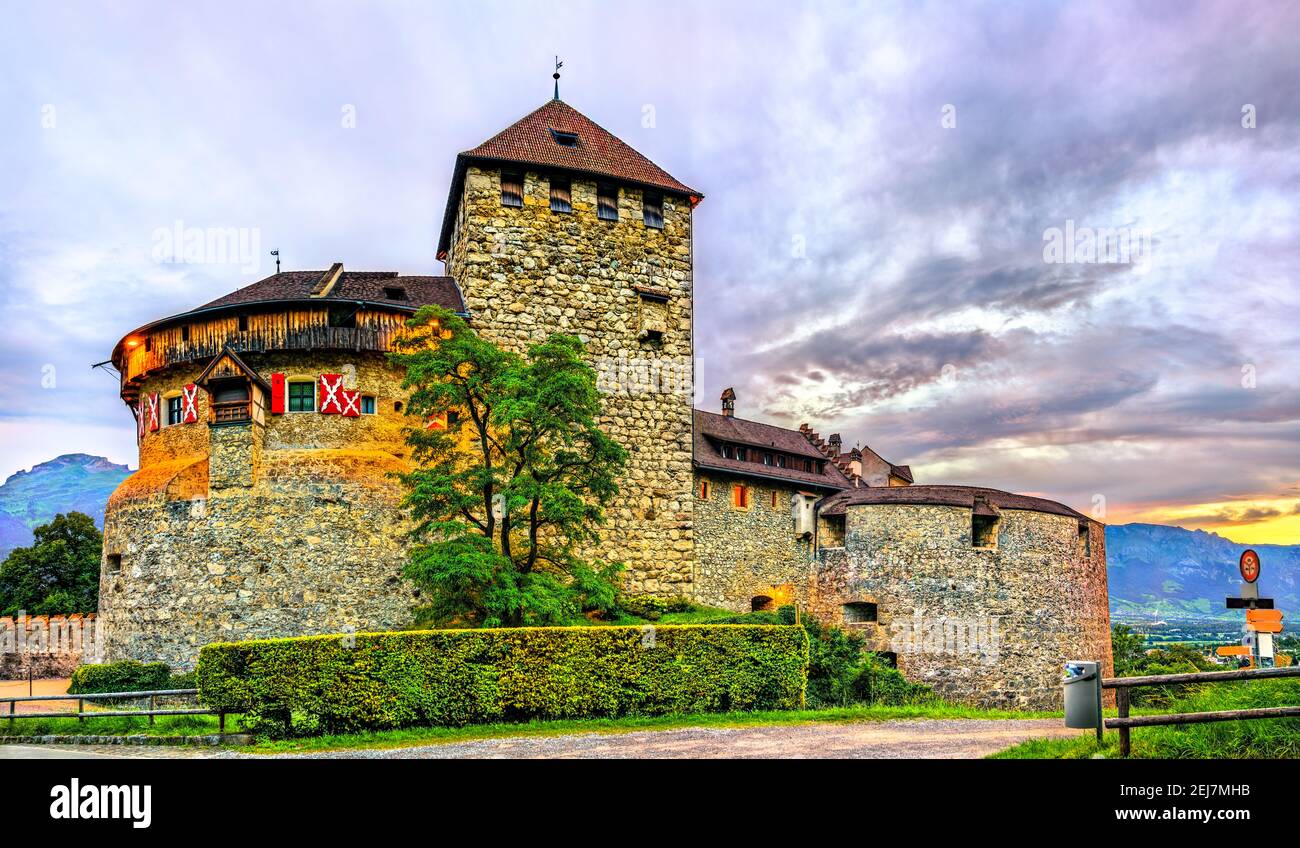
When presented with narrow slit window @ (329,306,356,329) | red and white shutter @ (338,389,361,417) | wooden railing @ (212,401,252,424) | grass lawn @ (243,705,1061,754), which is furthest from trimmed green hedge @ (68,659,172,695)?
grass lawn @ (243,705,1061,754)

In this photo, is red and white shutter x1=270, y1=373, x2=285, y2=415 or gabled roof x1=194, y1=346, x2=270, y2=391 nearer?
gabled roof x1=194, y1=346, x2=270, y2=391

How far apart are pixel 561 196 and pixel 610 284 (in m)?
2.93

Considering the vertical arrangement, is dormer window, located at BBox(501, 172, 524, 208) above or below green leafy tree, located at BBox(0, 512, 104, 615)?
above

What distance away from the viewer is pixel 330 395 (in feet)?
84.8

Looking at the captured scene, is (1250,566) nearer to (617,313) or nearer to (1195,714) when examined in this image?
(1195,714)

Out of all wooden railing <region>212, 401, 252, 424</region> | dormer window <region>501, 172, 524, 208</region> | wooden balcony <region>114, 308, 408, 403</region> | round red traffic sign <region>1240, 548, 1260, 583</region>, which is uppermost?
dormer window <region>501, 172, 524, 208</region>

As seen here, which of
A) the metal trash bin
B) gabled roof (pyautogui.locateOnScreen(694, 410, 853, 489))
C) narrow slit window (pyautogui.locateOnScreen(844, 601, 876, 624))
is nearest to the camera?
the metal trash bin

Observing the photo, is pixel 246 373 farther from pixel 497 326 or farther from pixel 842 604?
pixel 842 604

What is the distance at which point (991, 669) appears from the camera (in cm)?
2889

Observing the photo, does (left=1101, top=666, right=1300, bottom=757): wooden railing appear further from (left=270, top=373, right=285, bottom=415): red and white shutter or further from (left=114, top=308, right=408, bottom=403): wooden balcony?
(left=270, top=373, right=285, bottom=415): red and white shutter

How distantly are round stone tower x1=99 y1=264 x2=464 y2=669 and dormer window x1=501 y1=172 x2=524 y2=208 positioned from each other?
3.90m

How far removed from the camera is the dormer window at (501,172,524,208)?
28.3 m

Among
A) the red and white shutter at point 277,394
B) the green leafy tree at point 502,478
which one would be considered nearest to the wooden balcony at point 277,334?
the red and white shutter at point 277,394
